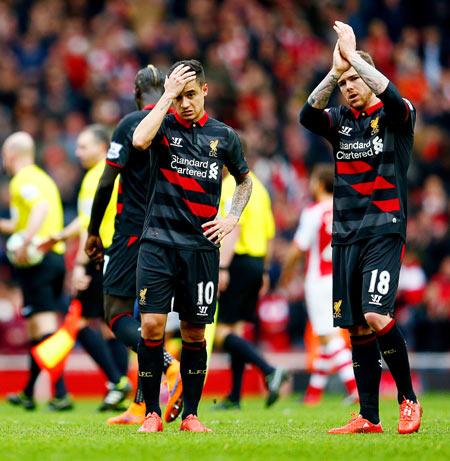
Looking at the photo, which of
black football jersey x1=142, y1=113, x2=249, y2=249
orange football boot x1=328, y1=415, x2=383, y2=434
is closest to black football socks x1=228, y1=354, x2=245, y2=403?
orange football boot x1=328, y1=415, x2=383, y2=434

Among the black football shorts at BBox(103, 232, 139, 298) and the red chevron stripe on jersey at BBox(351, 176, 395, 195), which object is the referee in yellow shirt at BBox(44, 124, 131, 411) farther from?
the red chevron stripe on jersey at BBox(351, 176, 395, 195)

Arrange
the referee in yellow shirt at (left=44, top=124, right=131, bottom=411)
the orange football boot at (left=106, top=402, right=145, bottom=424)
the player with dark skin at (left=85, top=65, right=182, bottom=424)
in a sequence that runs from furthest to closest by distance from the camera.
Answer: the referee in yellow shirt at (left=44, top=124, right=131, bottom=411) → the orange football boot at (left=106, top=402, right=145, bottom=424) → the player with dark skin at (left=85, top=65, right=182, bottom=424)

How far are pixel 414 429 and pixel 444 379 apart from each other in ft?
28.9

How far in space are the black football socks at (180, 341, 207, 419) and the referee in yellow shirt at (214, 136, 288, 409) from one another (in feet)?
11.5

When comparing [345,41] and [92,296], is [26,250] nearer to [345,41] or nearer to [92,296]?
[92,296]

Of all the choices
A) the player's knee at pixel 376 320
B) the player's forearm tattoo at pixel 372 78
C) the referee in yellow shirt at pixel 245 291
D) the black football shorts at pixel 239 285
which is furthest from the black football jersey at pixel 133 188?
the black football shorts at pixel 239 285

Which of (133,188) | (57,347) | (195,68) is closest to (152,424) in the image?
(133,188)

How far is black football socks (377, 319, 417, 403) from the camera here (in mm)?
7613

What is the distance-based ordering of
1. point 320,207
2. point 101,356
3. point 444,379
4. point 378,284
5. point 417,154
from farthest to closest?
point 417,154
point 444,379
point 320,207
point 101,356
point 378,284

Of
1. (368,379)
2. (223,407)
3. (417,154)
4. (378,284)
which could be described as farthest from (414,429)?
(417,154)

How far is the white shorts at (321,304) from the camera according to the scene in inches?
487

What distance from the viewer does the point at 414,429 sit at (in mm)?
7625

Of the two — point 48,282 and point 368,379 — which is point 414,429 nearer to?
point 368,379

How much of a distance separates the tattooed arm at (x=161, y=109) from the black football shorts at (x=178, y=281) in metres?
0.69
